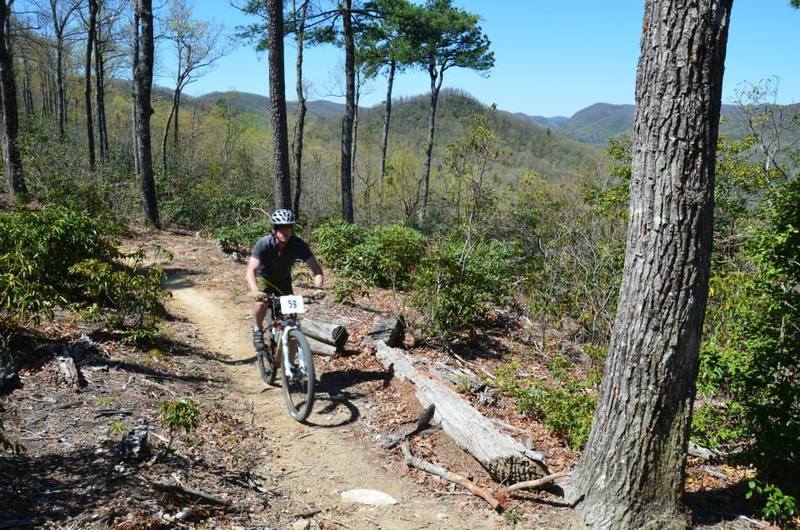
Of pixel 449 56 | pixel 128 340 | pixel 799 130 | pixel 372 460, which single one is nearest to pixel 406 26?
pixel 449 56

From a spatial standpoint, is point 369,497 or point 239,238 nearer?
point 369,497

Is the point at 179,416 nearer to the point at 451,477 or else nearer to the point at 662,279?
the point at 451,477

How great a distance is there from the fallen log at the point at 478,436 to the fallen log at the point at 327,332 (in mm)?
1304

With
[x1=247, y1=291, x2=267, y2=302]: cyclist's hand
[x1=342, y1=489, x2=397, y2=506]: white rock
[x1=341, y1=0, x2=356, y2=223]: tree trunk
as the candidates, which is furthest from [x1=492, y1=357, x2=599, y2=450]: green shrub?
[x1=341, y1=0, x2=356, y2=223]: tree trunk

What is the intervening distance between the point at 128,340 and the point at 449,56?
971 inches

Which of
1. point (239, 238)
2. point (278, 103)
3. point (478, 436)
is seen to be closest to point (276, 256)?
point (478, 436)

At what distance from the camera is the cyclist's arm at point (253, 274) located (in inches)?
227

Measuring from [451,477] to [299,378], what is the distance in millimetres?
1894

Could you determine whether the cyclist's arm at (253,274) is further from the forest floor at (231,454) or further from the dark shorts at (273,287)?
the forest floor at (231,454)

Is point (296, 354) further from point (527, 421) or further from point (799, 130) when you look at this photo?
point (799, 130)

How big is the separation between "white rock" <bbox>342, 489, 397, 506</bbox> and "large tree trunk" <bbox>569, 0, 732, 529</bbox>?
1.53m

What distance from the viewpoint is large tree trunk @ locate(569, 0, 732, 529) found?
3416 millimetres

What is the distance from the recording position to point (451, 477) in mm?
4715

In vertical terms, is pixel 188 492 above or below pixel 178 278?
below
